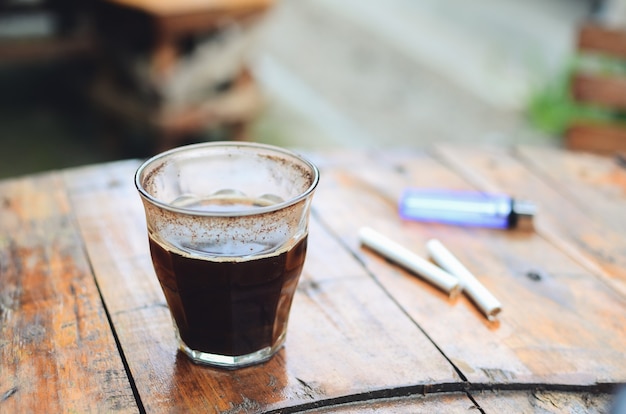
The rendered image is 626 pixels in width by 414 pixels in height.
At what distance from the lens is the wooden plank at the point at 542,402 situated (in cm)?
71

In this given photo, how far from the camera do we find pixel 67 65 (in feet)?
12.6

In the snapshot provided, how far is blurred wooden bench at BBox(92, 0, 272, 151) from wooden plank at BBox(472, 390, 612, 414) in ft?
6.72

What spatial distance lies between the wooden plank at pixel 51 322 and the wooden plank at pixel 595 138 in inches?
58.0

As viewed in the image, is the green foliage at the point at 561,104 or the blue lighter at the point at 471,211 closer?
the blue lighter at the point at 471,211

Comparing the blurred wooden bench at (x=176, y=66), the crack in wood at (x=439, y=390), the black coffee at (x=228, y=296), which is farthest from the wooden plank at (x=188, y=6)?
the crack in wood at (x=439, y=390)

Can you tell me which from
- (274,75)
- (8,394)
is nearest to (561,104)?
(274,75)

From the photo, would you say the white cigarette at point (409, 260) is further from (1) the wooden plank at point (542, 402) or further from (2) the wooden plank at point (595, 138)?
(2) the wooden plank at point (595, 138)

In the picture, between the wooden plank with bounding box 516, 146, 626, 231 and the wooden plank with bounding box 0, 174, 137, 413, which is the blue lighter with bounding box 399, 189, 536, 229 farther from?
the wooden plank with bounding box 0, 174, 137, 413

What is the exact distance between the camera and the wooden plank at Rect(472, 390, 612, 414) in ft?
2.34

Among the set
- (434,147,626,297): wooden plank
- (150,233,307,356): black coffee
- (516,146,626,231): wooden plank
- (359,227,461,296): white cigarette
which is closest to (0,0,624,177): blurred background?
(516,146,626,231): wooden plank

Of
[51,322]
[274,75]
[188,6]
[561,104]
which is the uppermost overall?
[51,322]

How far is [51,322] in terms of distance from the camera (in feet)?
2.63

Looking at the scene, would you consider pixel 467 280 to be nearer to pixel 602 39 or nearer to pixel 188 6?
pixel 602 39

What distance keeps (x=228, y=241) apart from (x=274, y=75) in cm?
357
